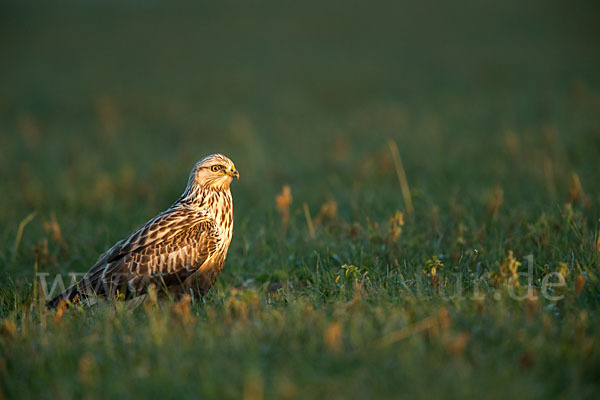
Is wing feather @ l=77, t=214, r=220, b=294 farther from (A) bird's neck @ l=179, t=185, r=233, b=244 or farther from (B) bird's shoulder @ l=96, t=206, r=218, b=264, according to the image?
(A) bird's neck @ l=179, t=185, r=233, b=244

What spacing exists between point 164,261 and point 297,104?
10545mm

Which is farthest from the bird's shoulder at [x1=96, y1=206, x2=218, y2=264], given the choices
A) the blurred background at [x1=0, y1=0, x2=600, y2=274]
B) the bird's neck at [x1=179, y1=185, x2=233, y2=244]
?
the blurred background at [x1=0, y1=0, x2=600, y2=274]

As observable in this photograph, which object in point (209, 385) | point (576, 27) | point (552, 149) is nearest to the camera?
point (209, 385)

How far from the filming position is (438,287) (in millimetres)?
4617

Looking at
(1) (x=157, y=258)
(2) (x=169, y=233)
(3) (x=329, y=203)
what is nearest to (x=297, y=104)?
(3) (x=329, y=203)

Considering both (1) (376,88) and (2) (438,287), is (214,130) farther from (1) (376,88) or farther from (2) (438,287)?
(2) (438,287)

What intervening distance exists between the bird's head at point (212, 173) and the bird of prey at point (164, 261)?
1.18 ft

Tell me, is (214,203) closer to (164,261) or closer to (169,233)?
(169,233)

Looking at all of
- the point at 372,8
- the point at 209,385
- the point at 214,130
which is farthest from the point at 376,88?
the point at 209,385

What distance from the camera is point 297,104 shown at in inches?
598

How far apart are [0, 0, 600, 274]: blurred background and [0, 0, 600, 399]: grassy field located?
0.08 metres

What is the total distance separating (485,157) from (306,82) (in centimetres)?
912

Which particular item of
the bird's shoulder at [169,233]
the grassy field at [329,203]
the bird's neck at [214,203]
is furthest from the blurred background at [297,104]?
the bird's shoulder at [169,233]

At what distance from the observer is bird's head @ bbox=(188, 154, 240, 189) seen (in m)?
5.66
